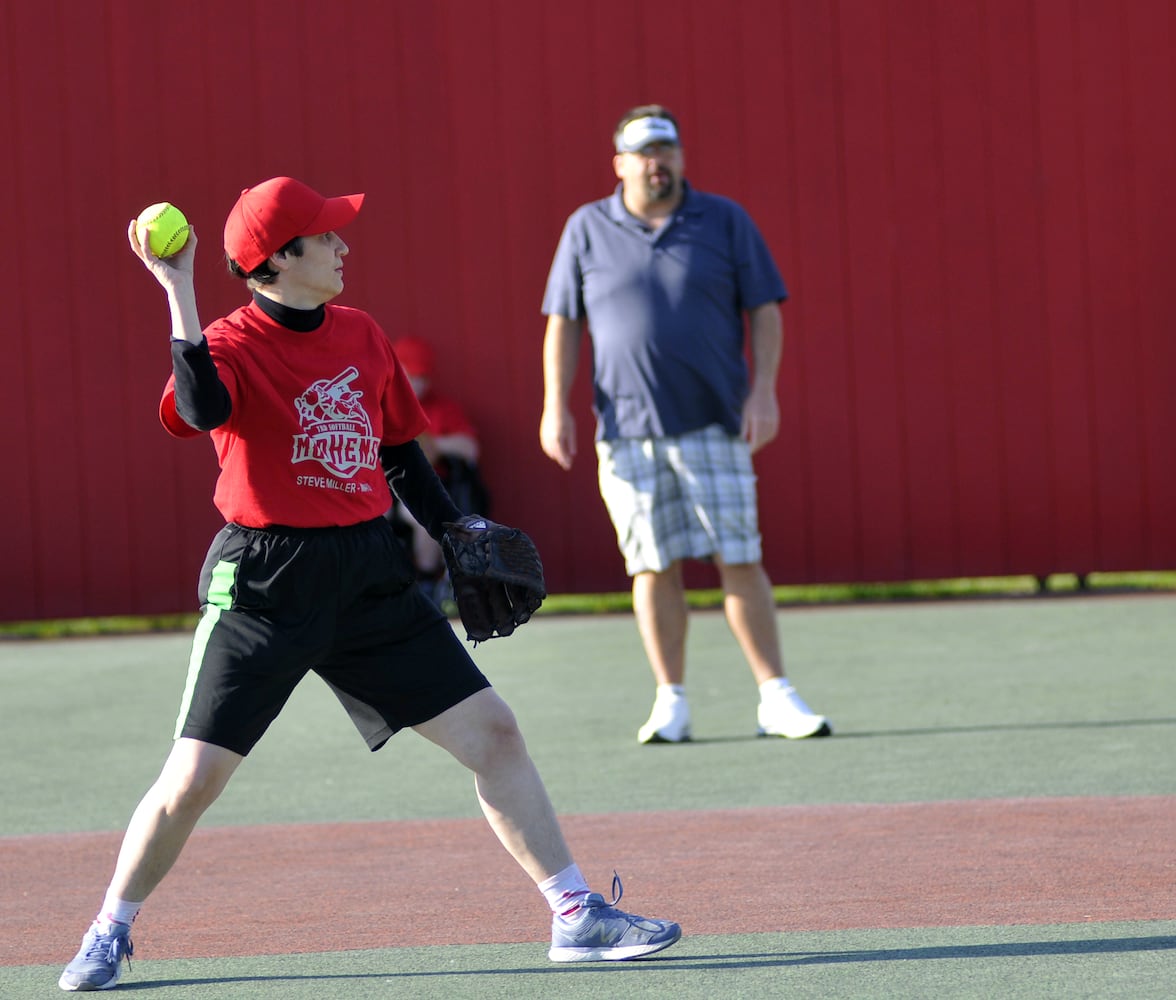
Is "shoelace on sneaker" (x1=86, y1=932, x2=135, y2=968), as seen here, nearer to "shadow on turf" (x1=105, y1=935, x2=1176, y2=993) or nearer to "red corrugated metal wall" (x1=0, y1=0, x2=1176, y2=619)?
"shadow on turf" (x1=105, y1=935, x2=1176, y2=993)

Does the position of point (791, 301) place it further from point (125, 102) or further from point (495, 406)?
point (125, 102)

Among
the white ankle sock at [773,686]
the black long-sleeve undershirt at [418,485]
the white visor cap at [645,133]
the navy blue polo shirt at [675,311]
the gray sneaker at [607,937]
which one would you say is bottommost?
the gray sneaker at [607,937]

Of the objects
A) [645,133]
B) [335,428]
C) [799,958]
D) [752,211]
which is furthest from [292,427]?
[752,211]

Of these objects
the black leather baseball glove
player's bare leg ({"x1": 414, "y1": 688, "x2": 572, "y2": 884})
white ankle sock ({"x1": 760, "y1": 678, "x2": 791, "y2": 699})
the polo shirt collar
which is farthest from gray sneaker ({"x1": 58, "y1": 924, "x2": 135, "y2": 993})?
the polo shirt collar

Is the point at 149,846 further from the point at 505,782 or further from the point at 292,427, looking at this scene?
the point at 292,427

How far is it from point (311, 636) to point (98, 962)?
764 millimetres

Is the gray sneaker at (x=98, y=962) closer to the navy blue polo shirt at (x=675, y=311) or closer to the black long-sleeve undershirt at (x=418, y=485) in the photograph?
the black long-sleeve undershirt at (x=418, y=485)

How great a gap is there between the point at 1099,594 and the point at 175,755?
24.2ft

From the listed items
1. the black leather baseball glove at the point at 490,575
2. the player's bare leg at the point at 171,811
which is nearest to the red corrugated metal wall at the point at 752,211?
the black leather baseball glove at the point at 490,575

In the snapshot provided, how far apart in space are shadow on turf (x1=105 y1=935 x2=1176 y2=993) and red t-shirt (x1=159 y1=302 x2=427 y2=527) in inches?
36.4

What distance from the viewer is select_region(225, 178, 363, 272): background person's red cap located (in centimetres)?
395

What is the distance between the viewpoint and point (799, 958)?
12.8 ft

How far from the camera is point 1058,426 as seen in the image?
10.3 meters

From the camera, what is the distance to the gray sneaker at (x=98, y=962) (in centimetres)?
382
